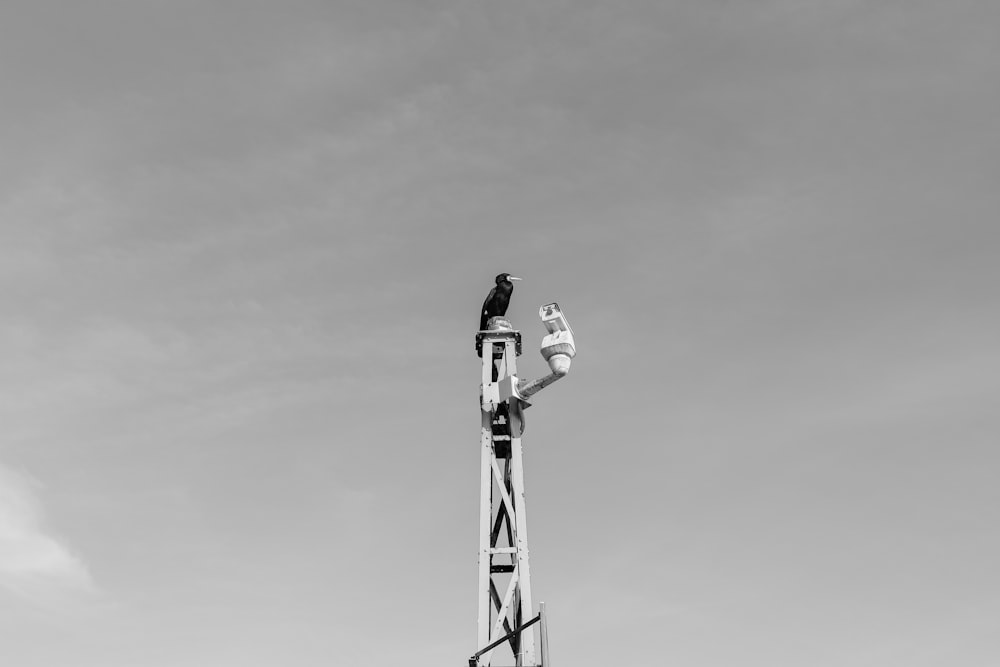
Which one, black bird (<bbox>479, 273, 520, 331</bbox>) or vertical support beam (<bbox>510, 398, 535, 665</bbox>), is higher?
black bird (<bbox>479, 273, 520, 331</bbox>)

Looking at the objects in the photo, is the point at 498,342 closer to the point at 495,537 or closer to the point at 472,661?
the point at 495,537

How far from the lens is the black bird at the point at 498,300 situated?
21906 mm

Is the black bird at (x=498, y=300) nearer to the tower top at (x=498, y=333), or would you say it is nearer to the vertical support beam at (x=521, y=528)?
the tower top at (x=498, y=333)

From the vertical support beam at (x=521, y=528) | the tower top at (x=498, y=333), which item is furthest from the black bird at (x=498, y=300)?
the vertical support beam at (x=521, y=528)

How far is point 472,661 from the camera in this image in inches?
739

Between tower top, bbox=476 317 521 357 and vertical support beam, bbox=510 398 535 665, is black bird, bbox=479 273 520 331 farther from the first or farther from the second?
vertical support beam, bbox=510 398 535 665

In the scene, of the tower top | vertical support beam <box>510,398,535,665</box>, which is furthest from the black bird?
vertical support beam <box>510,398,535,665</box>

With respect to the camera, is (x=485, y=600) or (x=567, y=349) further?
(x=567, y=349)

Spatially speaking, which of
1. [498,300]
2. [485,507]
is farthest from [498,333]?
[485,507]

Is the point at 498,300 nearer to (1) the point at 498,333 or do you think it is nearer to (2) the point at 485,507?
(1) the point at 498,333

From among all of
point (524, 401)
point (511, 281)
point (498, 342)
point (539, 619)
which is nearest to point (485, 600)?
point (539, 619)

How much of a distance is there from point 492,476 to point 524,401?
161 centimetres

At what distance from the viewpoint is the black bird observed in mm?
21906

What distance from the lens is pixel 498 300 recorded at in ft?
71.9
